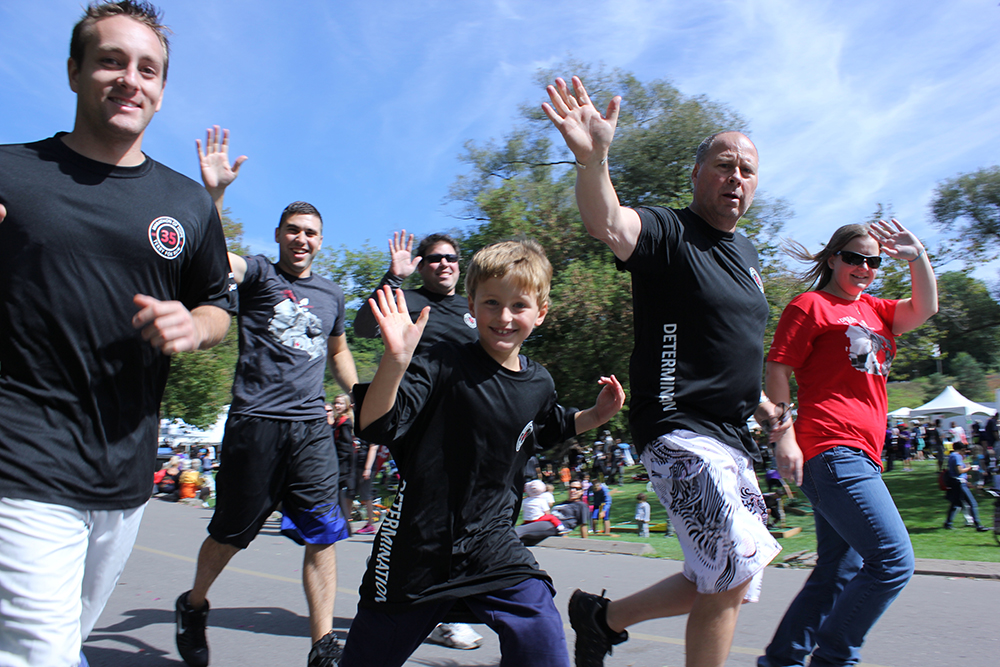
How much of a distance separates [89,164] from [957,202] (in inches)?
1166

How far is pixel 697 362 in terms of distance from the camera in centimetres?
267

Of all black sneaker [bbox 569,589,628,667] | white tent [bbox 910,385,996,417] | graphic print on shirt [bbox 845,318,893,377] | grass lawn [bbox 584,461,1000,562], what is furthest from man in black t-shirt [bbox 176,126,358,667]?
white tent [bbox 910,385,996,417]

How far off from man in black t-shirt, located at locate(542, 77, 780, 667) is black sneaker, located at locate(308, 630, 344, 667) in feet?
4.37

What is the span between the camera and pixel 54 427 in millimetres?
1920

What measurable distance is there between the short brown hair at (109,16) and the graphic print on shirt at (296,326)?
1792 mm

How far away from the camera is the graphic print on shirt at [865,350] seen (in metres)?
3.24

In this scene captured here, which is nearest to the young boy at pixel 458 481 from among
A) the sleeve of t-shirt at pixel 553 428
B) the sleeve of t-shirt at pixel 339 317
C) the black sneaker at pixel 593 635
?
the sleeve of t-shirt at pixel 553 428

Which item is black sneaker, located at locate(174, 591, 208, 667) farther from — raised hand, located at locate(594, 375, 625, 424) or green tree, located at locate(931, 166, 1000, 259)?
green tree, located at locate(931, 166, 1000, 259)

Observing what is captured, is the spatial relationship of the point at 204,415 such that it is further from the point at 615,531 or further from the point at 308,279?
the point at 308,279

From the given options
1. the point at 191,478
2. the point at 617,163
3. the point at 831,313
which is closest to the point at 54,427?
the point at 831,313

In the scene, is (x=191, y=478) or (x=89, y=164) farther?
(x=191, y=478)

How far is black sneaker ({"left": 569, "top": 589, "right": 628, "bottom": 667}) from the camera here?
3043 millimetres

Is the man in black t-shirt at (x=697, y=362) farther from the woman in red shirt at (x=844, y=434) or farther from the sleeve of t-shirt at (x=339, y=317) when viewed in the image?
the sleeve of t-shirt at (x=339, y=317)

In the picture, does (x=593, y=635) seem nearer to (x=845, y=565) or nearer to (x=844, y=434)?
(x=845, y=565)
